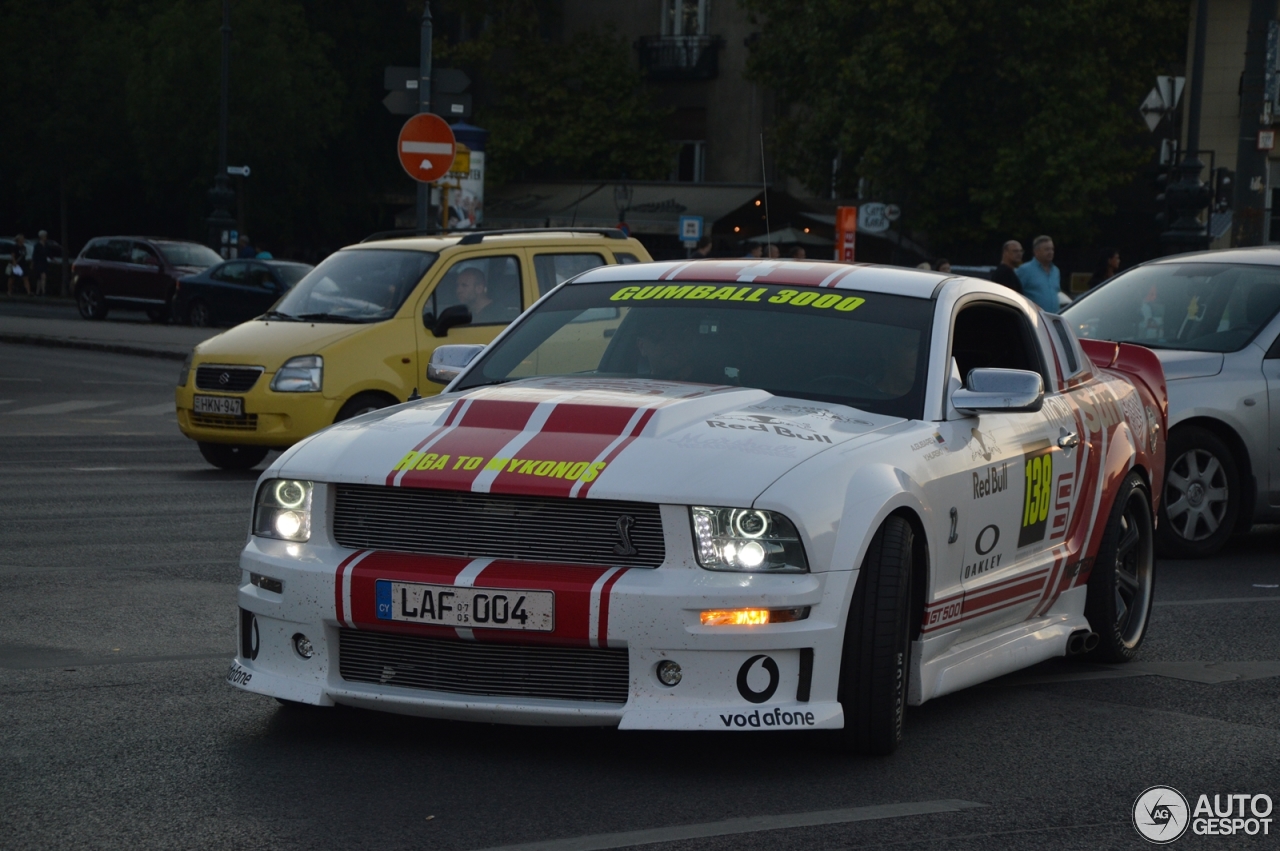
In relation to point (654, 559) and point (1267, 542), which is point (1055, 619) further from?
point (1267, 542)

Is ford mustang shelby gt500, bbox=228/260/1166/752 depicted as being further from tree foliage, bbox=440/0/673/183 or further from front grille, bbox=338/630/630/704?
tree foliage, bbox=440/0/673/183

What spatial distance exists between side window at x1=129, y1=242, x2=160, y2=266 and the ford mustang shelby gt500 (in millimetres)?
34011

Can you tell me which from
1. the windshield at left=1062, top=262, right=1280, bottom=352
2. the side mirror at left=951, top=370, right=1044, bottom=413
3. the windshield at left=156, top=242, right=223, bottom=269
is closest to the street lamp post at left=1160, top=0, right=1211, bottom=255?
the windshield at left=1062, top=262, right=1280, bottom=352

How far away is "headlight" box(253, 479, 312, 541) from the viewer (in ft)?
18.4

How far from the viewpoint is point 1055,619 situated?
7.13 m

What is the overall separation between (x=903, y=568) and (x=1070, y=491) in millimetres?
1797

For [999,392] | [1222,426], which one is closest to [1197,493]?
[1222,426]

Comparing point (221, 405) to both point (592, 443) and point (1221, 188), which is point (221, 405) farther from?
point (1221, 188)

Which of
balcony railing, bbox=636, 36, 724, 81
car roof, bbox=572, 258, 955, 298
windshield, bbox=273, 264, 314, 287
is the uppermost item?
balcony railing, bbox=636, 36, 724, 81

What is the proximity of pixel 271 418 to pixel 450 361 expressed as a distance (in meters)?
6.79

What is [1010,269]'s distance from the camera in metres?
19.1

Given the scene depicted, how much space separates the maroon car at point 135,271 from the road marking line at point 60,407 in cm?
1801

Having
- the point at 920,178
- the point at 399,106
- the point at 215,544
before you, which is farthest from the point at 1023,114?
the point at 215,544

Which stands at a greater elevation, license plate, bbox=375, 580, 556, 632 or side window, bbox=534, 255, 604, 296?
side window, bbox=534, 255, 604, 296
